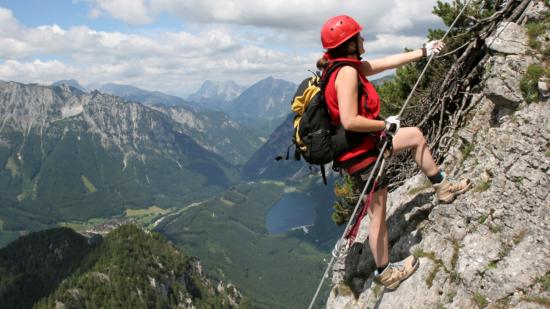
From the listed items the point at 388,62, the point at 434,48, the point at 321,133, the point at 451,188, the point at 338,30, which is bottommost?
the point at 451,188

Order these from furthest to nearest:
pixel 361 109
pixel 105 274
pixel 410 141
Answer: pixel 105 274, pixel 410 141, pixel 361 109

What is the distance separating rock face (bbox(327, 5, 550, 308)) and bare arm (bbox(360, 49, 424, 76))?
192 cm

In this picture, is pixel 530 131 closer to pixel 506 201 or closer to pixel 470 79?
pixel 506 201

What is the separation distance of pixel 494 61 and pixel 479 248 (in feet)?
15.1

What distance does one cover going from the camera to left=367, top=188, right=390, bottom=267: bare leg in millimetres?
8844

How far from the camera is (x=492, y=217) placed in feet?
27.3

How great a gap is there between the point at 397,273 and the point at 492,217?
2331 millimetres

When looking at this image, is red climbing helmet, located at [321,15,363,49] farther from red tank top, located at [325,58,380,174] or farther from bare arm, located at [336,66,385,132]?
bare arm, located at [336,66,385,132]

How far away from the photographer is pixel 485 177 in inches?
357

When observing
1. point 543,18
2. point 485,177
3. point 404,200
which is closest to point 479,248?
point 485,177

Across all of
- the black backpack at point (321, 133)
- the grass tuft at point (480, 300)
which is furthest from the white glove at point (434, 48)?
the grass tuft at point (480, 300)

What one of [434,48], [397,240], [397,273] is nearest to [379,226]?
[397,273]

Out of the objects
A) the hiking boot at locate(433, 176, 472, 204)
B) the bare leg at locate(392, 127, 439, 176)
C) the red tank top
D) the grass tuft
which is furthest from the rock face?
the red tank top

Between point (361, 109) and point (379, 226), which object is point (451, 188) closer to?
point (379, 226)
